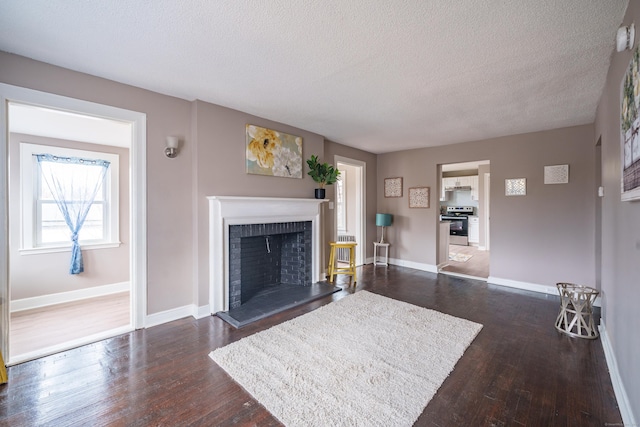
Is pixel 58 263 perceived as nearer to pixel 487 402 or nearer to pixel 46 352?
pixel 46 352

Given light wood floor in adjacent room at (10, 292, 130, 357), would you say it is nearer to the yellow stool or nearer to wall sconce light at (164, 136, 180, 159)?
wall sconce light at (164, 136, 180, 159)

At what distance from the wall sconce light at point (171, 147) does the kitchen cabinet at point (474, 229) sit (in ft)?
27.1

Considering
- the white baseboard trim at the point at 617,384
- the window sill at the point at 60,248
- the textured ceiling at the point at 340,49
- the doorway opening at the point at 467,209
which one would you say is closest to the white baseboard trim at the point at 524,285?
the white baseboard trim at the point at 617,384

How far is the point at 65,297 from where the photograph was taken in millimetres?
3721

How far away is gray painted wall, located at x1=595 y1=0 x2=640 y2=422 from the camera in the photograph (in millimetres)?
1423

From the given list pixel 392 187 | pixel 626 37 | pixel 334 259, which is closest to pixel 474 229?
pixel 392 187

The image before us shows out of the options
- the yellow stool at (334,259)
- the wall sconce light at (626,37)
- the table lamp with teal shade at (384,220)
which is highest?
the wall sconce light at (626,37)

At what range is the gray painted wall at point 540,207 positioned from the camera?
12.3 ft

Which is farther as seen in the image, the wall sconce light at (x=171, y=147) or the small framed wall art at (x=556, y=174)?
the small framed wall art at (x=556, y=174)

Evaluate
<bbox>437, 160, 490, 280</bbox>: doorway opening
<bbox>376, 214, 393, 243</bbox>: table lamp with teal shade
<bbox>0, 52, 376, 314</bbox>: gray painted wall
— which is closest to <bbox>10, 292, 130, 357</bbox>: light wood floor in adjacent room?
<bbox>0, 52, 376, 314</bbox>: gray painted wall

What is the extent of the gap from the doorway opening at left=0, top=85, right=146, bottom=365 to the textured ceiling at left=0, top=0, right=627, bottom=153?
73 centimetres

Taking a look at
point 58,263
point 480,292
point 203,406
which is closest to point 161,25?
point 203,406

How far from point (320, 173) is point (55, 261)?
394cm

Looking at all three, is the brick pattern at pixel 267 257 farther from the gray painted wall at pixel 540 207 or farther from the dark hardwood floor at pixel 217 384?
the gray painted wall at pixel 540 207
